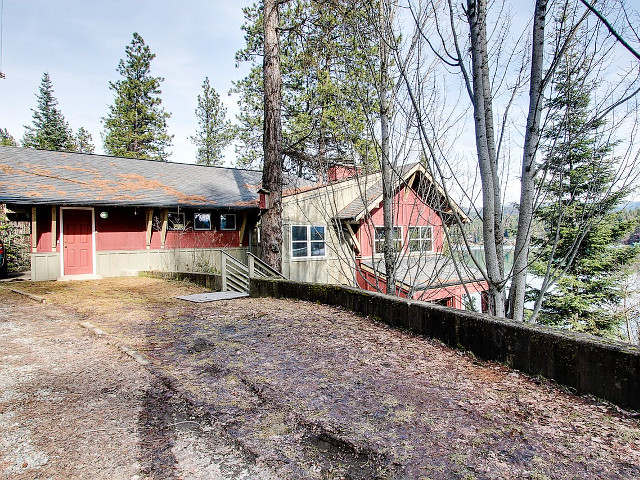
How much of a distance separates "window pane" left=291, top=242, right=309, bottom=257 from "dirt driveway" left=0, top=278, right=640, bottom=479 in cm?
931

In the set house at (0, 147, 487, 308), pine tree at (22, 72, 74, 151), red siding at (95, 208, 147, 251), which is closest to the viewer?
house at (0, 147, 487, 308)

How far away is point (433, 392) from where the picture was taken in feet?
9.69

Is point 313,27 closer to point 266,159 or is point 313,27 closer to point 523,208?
point 266,159

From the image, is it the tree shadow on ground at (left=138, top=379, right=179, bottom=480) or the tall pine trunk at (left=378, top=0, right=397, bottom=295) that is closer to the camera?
the tree shadow on ground at (left=138, top=379, right=179, bottom=480)

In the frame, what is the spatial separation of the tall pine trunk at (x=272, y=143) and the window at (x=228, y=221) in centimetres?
633

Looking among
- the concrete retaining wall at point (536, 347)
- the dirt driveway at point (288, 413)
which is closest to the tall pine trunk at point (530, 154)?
the concrete retaining wall at point (536, 347)

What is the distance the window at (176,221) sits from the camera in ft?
46.0

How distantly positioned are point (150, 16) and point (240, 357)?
1353 centimetres

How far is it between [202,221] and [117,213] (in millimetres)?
3074

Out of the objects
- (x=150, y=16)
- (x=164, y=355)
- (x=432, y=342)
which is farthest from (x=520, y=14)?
(x=150, y=16)

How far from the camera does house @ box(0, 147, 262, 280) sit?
37.9ft

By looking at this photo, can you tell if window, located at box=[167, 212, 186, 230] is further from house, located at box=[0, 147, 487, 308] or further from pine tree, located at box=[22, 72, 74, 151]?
pine tree, located at box=[22, 72, 74, 151]

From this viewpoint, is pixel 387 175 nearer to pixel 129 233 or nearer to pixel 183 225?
pixel 183 225

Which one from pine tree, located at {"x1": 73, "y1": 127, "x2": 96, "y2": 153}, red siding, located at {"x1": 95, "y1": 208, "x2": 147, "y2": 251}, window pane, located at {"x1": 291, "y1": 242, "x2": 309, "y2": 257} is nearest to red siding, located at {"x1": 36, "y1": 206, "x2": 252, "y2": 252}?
red siding, located at {"x1": 95, "y1": 208, "x2": 147, "y2": 251}
